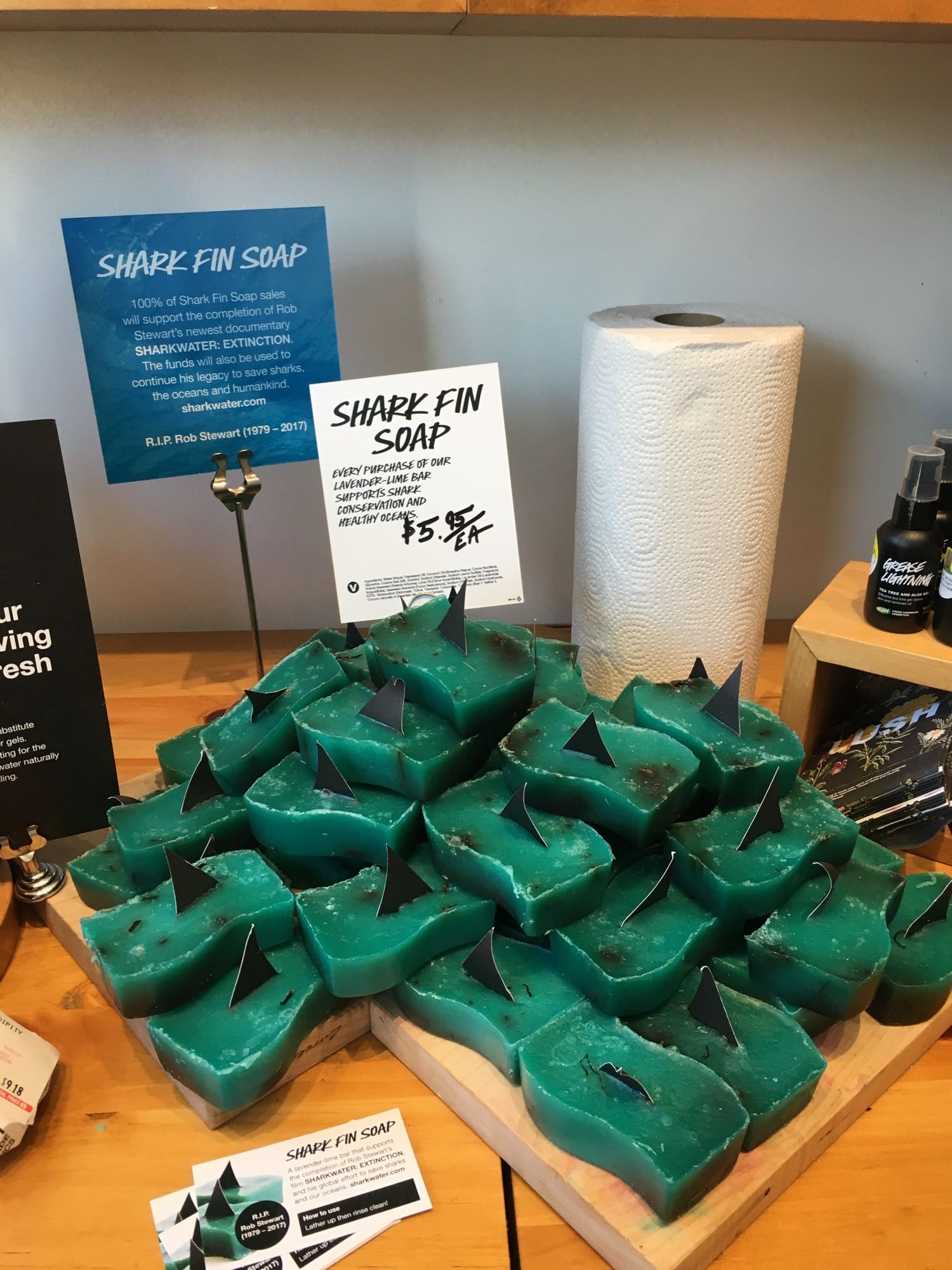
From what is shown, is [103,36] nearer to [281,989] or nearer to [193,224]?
[193,224]

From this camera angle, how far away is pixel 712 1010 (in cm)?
53

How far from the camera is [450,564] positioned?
0.77m

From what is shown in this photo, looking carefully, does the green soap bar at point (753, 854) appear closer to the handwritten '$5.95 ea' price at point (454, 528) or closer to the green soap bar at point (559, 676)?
the green soap bar at point (559, 676)

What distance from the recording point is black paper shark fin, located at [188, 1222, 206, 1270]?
1.55 feet

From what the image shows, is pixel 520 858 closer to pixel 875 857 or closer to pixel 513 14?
pixel 875 857

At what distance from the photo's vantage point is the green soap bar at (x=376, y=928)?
542 mm

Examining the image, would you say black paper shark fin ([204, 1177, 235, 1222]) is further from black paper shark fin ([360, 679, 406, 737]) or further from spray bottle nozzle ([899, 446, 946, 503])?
spray bottle nozzle ([899, 446, 946, 503])

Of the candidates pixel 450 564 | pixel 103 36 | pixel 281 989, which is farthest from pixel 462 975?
pixel 103 36

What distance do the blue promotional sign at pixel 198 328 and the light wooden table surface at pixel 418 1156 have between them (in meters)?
0.44

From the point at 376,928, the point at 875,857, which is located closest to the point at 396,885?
the point at 376,928

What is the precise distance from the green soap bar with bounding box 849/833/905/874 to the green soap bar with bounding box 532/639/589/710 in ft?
0.70

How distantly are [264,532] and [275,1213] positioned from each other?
0.68 m

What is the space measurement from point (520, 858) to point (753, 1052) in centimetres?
16

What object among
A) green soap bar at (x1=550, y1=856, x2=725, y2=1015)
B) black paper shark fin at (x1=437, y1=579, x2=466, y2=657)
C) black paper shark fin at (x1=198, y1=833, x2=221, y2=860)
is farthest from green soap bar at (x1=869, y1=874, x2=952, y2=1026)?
black paper shark fin at (x1=198, y1=833, x2=221, y2=860)
